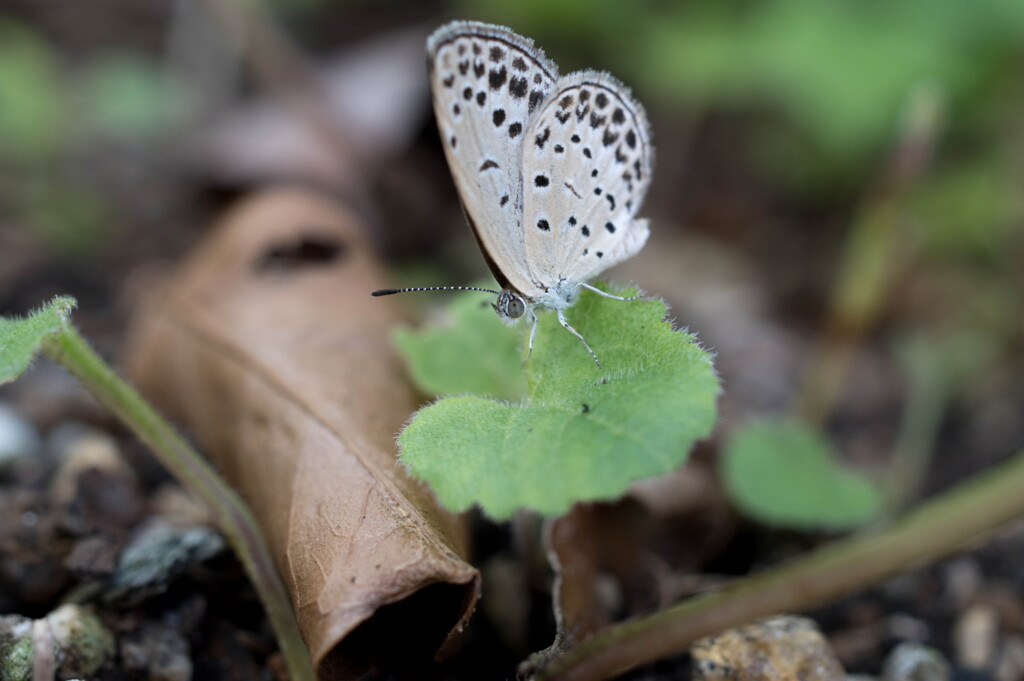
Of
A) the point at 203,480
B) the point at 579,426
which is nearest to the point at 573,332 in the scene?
the point at 579,426

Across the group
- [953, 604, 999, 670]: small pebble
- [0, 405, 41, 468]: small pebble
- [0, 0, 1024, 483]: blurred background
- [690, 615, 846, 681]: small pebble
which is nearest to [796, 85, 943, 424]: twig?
[0, 0, 1024, 483]: blurred background

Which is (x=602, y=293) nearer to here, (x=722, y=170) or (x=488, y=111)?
(x=488, y=111)

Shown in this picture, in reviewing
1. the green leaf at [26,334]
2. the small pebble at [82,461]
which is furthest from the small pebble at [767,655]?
the small pebble at [82,461]

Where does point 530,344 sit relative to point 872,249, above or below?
below

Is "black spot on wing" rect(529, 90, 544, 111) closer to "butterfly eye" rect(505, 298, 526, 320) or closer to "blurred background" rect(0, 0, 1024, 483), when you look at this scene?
"butterfly eye" rect(505, 298, 526, 320)

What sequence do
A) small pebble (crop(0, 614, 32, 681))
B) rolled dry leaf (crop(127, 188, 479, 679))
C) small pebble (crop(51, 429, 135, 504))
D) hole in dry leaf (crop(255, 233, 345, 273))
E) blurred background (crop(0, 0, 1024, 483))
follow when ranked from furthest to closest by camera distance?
blurred background (crop(0, 0, 1024, 483)) → hole in dry leaf (crop(255, 233, 345, 273)) → small pebble (crop(51, 429, 135, 504)) → small pebble (crop(0, 614, 32, 681)) → rolled dry leaf (crop(127, 188, 479, 679))

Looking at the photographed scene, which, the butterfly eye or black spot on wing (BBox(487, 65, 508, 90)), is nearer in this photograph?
black spot on wing (BBox(487, 65, 508, 90))
